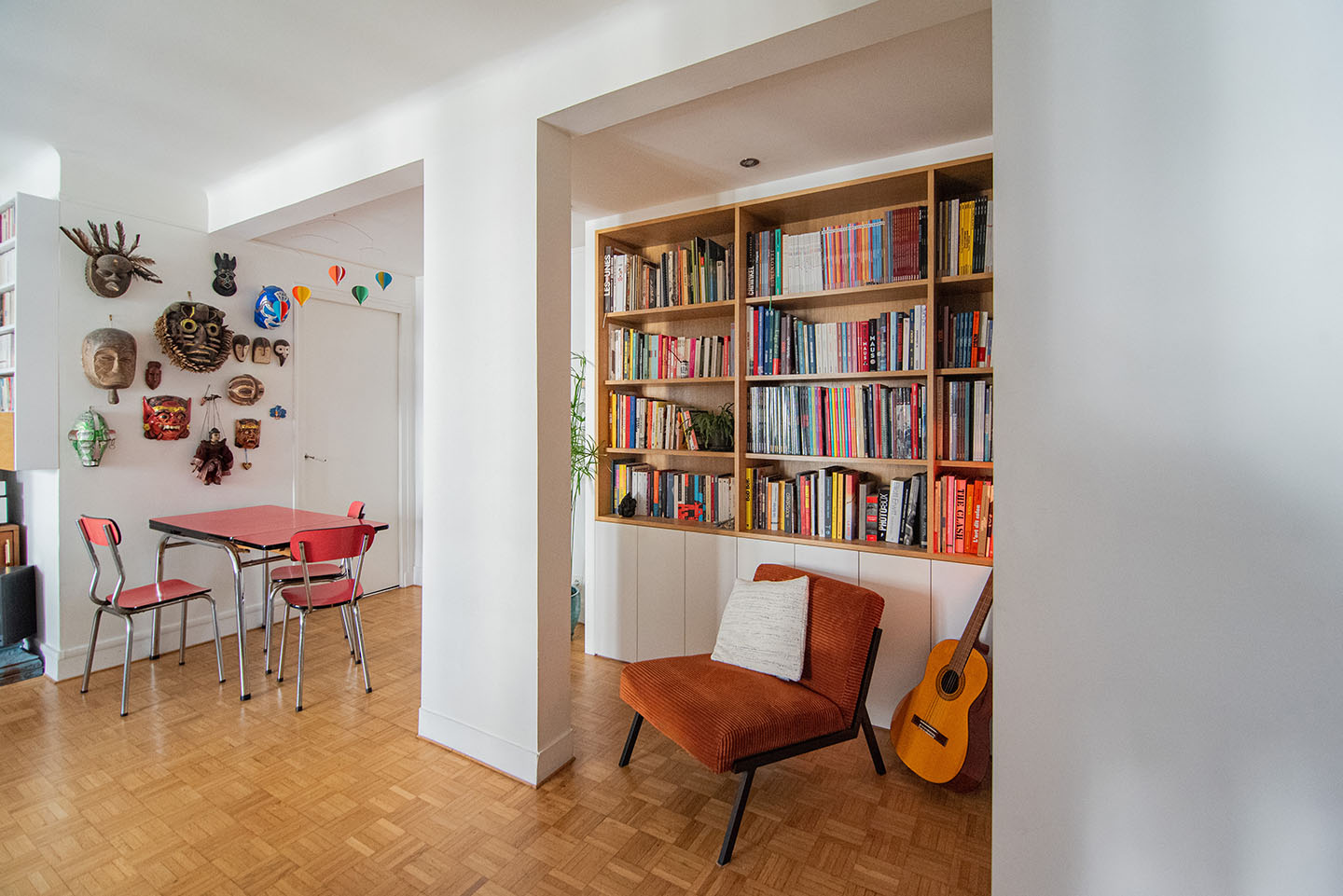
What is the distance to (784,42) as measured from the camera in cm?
176

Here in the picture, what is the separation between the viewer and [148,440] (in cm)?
348

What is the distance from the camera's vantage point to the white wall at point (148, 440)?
3.19 metres

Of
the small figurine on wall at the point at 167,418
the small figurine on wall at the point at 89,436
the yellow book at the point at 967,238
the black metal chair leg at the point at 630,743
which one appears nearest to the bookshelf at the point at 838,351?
the yellow book at the point at 967,238

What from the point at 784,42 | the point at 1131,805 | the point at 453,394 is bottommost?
the point at 1131,805

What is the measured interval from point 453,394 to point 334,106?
1.30 m

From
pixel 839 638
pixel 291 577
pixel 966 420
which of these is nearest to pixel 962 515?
pixel 966 420

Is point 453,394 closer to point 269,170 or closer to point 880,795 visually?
point 269,170

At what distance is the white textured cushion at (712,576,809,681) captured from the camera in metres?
2.33

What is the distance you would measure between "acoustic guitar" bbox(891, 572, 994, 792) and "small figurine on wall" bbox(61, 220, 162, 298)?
4.27 m

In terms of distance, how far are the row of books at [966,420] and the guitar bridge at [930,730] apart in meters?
1.02

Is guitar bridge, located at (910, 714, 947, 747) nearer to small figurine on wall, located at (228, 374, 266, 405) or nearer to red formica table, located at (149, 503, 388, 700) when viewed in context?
red formica table, located at (149, 503, 388, 700)

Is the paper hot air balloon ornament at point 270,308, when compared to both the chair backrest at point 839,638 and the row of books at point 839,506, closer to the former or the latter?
the row of books at point 839,506

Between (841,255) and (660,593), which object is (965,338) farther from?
(660,593)

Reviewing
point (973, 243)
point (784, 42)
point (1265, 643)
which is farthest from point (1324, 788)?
point (973, 243)
